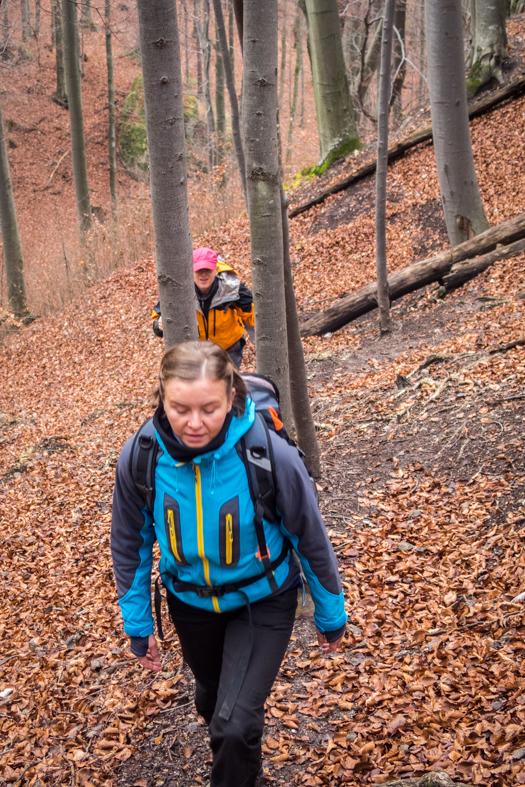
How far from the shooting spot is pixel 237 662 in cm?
210

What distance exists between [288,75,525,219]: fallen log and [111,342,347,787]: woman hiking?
39.1 feet

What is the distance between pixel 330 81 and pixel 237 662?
14431mm

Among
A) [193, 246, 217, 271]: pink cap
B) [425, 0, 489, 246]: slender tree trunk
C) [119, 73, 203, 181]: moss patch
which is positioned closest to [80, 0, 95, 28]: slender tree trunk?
[193, 246, 217, 271]: pink cap

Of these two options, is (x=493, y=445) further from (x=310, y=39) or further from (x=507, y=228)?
(x=310, y=39)

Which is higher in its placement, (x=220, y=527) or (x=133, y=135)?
(x=133, y=135)

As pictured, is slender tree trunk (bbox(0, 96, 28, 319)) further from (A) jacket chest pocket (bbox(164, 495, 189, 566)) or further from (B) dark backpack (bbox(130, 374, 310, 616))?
(A) jacket chest pocket (bbox(164, 495, 189, 566))

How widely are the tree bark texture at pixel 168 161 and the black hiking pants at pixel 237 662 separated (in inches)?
66.9

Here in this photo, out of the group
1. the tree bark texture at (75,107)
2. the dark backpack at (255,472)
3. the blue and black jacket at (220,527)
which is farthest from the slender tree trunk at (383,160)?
the tree bark texture at (75,107)

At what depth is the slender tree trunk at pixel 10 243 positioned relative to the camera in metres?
14.1

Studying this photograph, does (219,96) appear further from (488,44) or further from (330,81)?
(488,44)

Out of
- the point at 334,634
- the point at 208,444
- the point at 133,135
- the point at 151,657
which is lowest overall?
the point at 151,657

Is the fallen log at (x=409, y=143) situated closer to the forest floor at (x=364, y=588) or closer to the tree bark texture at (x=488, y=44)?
the tree bark texture at (x=488, y=44)

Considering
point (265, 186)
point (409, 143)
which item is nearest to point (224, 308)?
point (265, 186)

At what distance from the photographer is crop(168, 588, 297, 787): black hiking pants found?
6.63 ft
